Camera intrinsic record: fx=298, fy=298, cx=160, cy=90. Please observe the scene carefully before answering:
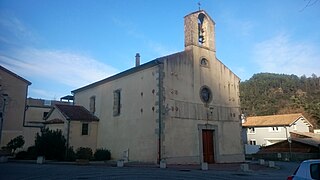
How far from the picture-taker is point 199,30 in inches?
967

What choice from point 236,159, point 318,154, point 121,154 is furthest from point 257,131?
point 121,154

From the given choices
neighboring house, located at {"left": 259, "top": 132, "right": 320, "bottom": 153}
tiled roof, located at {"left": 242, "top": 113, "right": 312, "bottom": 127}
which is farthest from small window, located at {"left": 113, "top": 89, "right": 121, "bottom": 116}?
tiled roof, located at {"left": 242, "top": 113, "right": 312, "bottom": 127}

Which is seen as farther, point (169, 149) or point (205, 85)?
point (205, 85)

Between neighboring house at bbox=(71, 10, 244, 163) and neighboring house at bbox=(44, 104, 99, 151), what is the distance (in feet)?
2.35

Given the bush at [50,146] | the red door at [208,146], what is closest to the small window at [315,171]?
the red door at [208,146]

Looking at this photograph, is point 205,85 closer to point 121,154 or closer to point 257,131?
point 121,154

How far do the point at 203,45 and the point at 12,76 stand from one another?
2433 centimetres

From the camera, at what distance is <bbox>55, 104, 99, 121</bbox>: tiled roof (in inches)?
991

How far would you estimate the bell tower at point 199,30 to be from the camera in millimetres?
23406

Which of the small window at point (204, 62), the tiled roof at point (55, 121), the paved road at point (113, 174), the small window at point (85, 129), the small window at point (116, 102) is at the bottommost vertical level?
the paved road at point (113, 174)

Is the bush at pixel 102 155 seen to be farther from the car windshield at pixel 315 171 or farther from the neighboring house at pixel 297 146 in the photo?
the neighboring house at pixel 297 146

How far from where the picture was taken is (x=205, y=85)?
23.3 m

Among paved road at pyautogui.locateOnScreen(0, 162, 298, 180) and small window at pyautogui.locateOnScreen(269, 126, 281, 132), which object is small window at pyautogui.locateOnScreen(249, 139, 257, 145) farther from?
paved road at pyautogui.locateOnScreen(0, 162, 298, 180)

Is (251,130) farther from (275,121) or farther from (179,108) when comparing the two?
(179,108)
